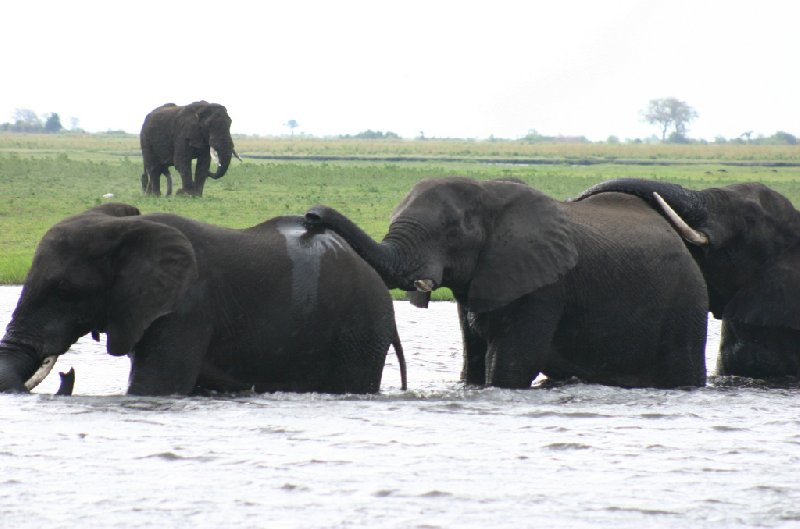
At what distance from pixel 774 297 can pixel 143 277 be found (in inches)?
163

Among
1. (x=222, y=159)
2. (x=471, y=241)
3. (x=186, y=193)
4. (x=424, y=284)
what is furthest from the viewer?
(x=222, y=159)

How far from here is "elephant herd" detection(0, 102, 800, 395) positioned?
27.5ft

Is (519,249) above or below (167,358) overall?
above

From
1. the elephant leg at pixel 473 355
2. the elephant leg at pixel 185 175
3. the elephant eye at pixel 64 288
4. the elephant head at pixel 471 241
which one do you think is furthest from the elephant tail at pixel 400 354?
the elephant leg at pixel 185 175

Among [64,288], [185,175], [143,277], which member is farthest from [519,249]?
[185,175]

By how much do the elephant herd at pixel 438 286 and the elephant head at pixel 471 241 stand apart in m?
0.01

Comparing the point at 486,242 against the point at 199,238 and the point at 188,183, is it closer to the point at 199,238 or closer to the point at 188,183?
the point at 199,238

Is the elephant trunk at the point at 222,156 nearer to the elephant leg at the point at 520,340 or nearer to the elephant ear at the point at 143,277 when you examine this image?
the elephant leg at the point at 520,340

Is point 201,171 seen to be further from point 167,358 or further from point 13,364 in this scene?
point 167,358

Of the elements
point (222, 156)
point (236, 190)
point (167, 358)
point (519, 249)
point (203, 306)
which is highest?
point (519, 249)

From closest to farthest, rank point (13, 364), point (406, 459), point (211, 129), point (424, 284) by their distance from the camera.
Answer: point (406, 459), point (13, 364), point (424, 284), point (211, 129)

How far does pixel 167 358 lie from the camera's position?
8.37 meters

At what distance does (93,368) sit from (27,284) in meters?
2.51

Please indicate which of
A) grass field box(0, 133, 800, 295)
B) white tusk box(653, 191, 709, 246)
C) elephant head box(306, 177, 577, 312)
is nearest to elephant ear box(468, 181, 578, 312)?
elephant head box(306, 177, 577, 312)
